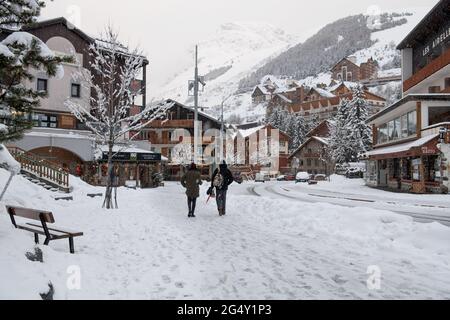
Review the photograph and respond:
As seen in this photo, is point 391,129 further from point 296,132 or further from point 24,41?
point 296,132

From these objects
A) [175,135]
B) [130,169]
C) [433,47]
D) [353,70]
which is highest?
[353,70]

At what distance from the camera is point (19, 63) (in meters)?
7.02

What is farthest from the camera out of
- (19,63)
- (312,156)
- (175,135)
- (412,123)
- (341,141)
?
(312,156)

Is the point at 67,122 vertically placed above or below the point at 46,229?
above

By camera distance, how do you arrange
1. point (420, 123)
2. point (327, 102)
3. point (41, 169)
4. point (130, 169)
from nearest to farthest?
point (41, 169) < point (420, 123) < point (130, 169) < point (327, 102)

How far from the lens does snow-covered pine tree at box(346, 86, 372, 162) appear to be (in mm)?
56625

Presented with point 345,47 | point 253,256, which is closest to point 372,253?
point 253,256

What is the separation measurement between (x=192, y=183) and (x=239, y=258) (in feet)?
21.8

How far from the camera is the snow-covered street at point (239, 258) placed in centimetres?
568

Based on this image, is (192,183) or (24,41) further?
(192,183)

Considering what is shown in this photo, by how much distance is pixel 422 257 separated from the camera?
7883 millimetres

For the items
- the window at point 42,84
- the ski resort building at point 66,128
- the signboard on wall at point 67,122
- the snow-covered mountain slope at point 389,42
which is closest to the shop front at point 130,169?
the ski resort building at point 66,128

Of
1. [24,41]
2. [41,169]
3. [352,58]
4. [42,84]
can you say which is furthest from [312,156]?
[352,58]

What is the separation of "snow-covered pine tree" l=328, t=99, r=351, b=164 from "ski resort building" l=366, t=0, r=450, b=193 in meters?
13.5
